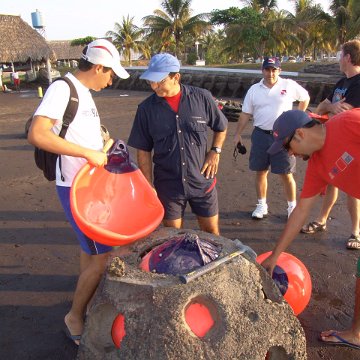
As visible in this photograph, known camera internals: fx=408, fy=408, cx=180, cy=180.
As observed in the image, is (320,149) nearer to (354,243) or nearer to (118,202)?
(118,202)

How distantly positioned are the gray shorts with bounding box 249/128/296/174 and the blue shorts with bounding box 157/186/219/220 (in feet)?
4.51

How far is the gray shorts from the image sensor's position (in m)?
4.67

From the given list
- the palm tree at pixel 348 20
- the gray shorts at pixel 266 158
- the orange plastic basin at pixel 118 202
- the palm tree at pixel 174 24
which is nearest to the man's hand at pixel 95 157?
the orange plastic basin at pixel 118 202

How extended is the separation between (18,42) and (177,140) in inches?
1059

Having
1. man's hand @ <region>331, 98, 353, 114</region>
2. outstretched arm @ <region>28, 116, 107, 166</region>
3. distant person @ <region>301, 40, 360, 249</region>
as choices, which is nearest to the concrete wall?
distant person @ <region>301, 40, 360, 249</region>

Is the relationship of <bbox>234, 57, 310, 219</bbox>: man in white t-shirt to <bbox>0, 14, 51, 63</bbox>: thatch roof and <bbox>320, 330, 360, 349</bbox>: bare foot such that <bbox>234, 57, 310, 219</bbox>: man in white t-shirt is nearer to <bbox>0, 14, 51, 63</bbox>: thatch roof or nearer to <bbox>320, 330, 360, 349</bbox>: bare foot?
<bbox>320, 330, 360, 349</bbox>: bare foot

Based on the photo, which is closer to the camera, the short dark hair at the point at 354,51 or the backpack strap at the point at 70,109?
the backpack strap at the point at 70,109

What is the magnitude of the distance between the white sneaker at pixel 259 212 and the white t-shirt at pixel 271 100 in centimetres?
102

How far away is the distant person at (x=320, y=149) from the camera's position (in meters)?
2.59

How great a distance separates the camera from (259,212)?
204 inches

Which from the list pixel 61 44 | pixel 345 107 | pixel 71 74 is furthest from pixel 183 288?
pixel 61 44

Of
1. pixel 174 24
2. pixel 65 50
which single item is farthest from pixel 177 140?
pixel 65 50

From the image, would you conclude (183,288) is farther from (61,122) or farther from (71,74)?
(71,74)

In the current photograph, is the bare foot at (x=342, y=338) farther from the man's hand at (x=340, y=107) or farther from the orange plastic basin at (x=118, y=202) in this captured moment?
the man's hand at (x=340, y=107)
